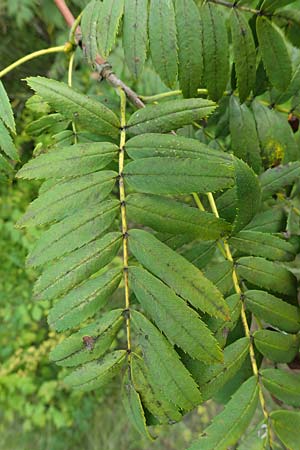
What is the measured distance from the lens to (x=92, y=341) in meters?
0.59

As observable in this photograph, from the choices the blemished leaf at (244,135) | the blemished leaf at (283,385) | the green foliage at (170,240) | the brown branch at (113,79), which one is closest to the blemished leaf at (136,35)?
the green foliage at (170,240)

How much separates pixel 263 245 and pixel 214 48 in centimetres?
29

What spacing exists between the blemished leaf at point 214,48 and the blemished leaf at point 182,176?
182mm

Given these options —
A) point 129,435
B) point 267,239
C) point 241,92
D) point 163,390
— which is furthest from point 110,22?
point 129,435

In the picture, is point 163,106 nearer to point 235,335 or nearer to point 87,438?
point 235,335

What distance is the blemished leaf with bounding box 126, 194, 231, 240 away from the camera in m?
0.58

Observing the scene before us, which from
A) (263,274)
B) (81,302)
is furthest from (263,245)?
(81,302)

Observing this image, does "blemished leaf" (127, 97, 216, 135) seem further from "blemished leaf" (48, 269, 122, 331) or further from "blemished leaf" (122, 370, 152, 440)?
"blemished leaf" (122, 370, 152, 440)

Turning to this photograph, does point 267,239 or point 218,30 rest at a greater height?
point 218,30

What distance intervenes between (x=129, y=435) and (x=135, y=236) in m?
1.92

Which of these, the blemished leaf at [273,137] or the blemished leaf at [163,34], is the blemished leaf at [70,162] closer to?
the blemished leaf at [163,34]

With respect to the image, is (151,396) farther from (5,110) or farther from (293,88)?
(293,88)

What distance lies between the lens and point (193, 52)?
26.2 inches

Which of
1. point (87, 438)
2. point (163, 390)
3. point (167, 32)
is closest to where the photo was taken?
point (163, 390)
